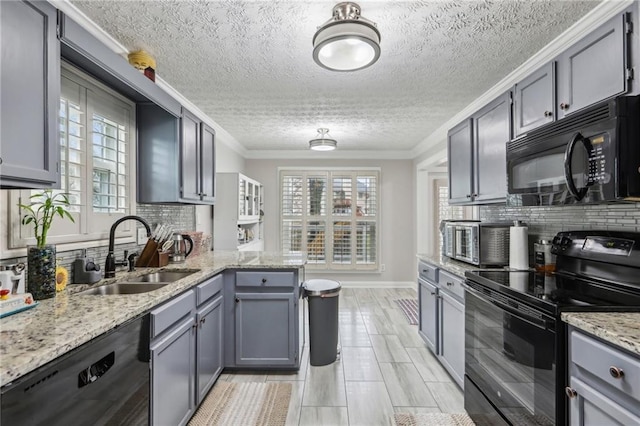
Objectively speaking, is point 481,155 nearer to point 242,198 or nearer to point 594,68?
point 594,68

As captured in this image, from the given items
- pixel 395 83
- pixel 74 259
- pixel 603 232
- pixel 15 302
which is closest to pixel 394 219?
pixel 395 83

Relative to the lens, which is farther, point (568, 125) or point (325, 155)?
point (325, 155)

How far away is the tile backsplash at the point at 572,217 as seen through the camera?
5.77 ft

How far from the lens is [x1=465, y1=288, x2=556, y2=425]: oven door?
1353mm

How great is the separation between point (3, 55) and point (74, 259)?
3.95ft

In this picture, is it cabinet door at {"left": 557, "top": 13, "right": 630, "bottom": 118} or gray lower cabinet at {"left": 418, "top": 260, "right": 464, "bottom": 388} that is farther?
gray lower cabinet at {"left": 418, "top": 260, "right": 464, "bottom": 388}

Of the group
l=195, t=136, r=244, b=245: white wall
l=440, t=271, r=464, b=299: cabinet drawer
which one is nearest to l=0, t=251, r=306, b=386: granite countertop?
l=440, t=271, r=464, b=299: cabinet drawer

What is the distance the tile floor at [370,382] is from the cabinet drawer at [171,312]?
100cm

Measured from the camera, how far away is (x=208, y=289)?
2.22 meters

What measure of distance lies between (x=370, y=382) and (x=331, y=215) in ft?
11.7

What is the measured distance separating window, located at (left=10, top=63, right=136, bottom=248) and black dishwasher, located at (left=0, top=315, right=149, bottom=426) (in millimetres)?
815

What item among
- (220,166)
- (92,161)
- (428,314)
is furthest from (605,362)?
(220,166)

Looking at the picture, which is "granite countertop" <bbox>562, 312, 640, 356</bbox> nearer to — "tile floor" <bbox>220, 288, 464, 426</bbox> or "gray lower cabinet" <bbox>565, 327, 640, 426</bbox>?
"gray lower cabinet" <bbox>565, 327, 640, 426</bbox>

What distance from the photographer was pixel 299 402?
2.25 m
